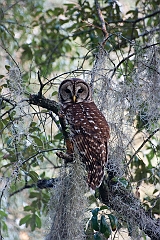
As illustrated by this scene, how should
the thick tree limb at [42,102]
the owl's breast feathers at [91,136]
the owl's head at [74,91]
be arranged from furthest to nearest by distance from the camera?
the owl's head at [74,91]
the owl's breast feathers at [91,136]
the thick tree limb at [42,102]

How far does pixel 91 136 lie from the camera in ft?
9.50

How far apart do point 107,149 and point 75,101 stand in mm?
473

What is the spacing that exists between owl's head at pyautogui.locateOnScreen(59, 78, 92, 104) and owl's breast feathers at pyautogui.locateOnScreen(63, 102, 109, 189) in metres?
0.10

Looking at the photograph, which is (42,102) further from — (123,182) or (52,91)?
(52,91)

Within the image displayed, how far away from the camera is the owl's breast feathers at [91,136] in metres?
2.70

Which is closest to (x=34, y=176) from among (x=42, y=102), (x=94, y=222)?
(x=94, y=222)

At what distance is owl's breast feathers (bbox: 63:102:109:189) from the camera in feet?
8.86

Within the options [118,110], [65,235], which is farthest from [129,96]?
[65,235]

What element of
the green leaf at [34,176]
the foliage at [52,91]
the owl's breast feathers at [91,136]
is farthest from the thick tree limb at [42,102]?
the green leaf at [34,176]

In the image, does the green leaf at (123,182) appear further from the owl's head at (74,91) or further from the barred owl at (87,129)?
the owl's head at (74,91)

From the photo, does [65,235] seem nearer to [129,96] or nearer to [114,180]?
[114,180]

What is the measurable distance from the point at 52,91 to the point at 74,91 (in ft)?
4.48

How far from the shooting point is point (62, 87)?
3246 millimetres

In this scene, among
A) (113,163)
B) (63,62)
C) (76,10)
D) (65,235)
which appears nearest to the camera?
(65,235)
